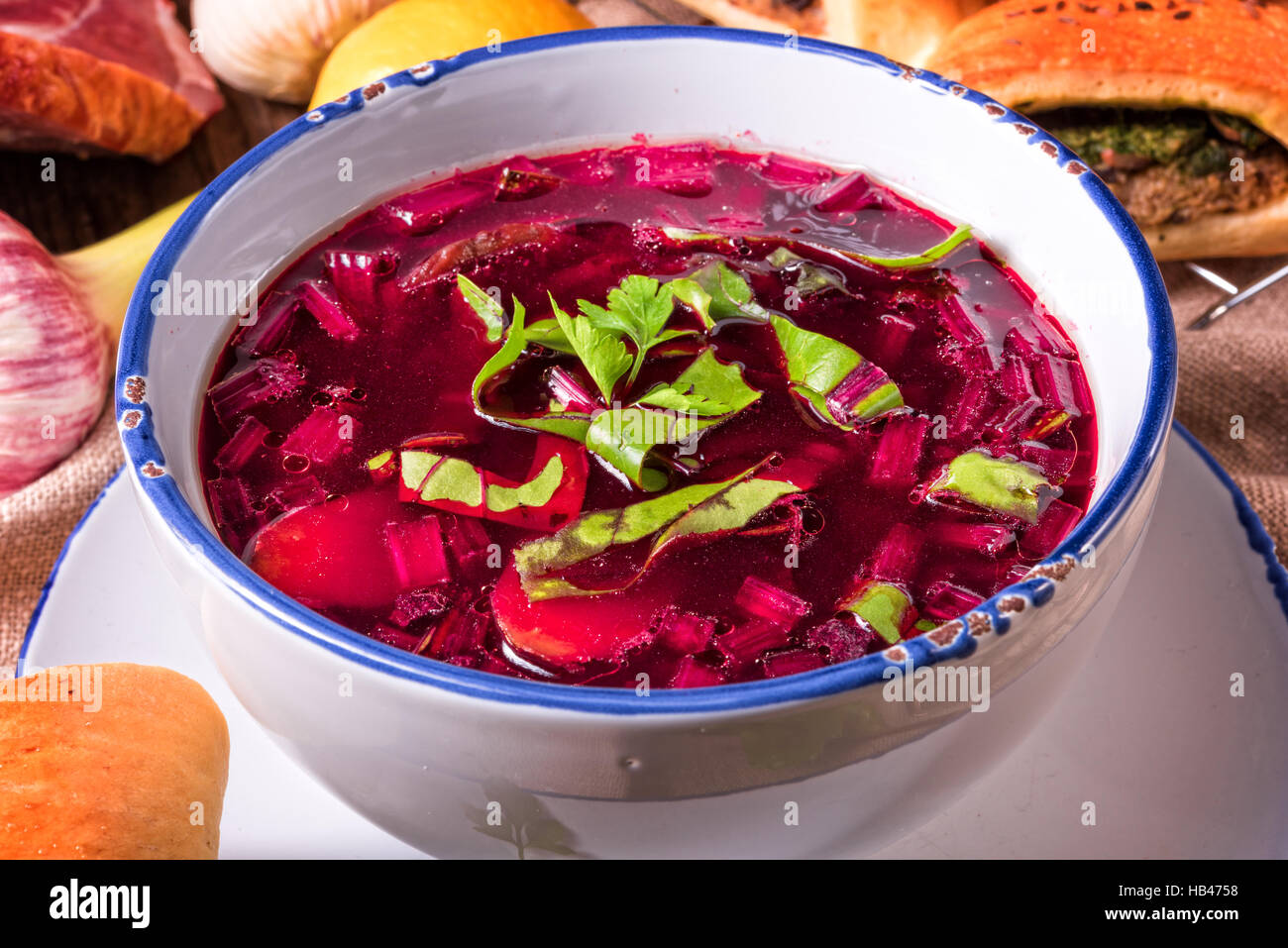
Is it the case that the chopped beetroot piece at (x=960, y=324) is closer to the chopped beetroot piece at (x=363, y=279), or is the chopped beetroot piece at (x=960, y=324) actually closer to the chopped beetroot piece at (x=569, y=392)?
the chopped beetroot piece at (x=569, y=392)

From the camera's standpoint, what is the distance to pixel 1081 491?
1.55 meters

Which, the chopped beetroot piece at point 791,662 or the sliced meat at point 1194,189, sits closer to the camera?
the chopped beetroot piece at point 791,662

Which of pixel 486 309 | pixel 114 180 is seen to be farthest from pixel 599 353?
pixel 114 180

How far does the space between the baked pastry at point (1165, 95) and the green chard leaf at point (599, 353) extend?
1.34m

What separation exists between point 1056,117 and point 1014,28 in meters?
0.24

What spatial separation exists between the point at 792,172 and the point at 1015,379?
0.56 m

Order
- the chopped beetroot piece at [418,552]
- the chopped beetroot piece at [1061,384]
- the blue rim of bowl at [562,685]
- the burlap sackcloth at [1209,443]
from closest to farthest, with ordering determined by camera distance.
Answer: the blue rim of bowl at [562,685] < the chopped beetroot piece at [418,552] < the chopped beetroot piece at [1061,384] < the burlap sackcloth at [1209,443]

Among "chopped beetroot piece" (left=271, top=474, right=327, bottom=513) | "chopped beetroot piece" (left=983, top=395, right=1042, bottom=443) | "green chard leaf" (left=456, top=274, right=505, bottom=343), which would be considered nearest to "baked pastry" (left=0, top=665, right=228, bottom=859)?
"chopped beetroot piece" (left=271, top=474, right=327, bottom=513)

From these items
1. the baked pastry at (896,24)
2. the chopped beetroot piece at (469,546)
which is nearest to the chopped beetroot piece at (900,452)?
the chopped beetroot piece at (469,546)

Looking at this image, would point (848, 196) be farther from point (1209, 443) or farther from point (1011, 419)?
point (1209, 443)

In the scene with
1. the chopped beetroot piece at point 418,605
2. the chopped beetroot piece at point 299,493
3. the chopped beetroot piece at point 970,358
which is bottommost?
the chopped beetroot piece at point 418,605

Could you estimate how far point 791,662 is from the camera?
1.34 metres

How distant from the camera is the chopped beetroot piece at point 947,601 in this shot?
139 cm
